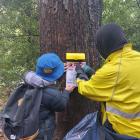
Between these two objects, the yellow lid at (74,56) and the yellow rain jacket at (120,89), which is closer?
the yellow rain jacket at (120,89)

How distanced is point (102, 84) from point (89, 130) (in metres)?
0.57

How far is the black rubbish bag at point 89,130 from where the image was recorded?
4.47 meters

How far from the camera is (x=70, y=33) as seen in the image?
497 centimetres

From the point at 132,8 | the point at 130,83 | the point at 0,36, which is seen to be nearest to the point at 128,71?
the point at 130,83

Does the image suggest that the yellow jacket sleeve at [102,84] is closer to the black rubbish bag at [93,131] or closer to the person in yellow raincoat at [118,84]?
the person in yellow raincoat at [118,84]

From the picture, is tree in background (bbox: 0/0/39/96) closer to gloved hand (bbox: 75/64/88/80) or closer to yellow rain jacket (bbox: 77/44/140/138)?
gloved hand (bbox: 75/64/88/80)

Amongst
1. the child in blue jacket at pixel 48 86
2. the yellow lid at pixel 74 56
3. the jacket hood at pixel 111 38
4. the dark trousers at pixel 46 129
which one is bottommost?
the dark trousers at pixel 46 129

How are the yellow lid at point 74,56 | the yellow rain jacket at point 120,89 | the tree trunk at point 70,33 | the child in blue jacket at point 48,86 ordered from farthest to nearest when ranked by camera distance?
1. the tree trunk at point 70,33
2. the yellow lid at point 74,56
3. the child in blue jacket at point 48,86
4. the yellow rain jacket at point 120,89

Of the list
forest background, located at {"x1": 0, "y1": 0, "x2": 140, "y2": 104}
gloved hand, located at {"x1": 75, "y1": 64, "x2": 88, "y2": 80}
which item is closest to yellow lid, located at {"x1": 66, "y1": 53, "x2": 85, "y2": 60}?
gloved hand, located at {"x1": 75, "y1": 64, "x2": 88, "y2": 80}

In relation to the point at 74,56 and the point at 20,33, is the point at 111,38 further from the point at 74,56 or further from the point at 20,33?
the point at 20,33

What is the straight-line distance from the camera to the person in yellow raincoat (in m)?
4.21

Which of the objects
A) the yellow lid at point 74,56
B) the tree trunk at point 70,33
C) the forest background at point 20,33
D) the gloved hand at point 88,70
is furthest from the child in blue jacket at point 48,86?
the forest background at point 20,33

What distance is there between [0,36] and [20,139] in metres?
3.51

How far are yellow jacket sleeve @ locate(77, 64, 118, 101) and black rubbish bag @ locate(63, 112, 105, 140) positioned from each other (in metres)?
0.35
